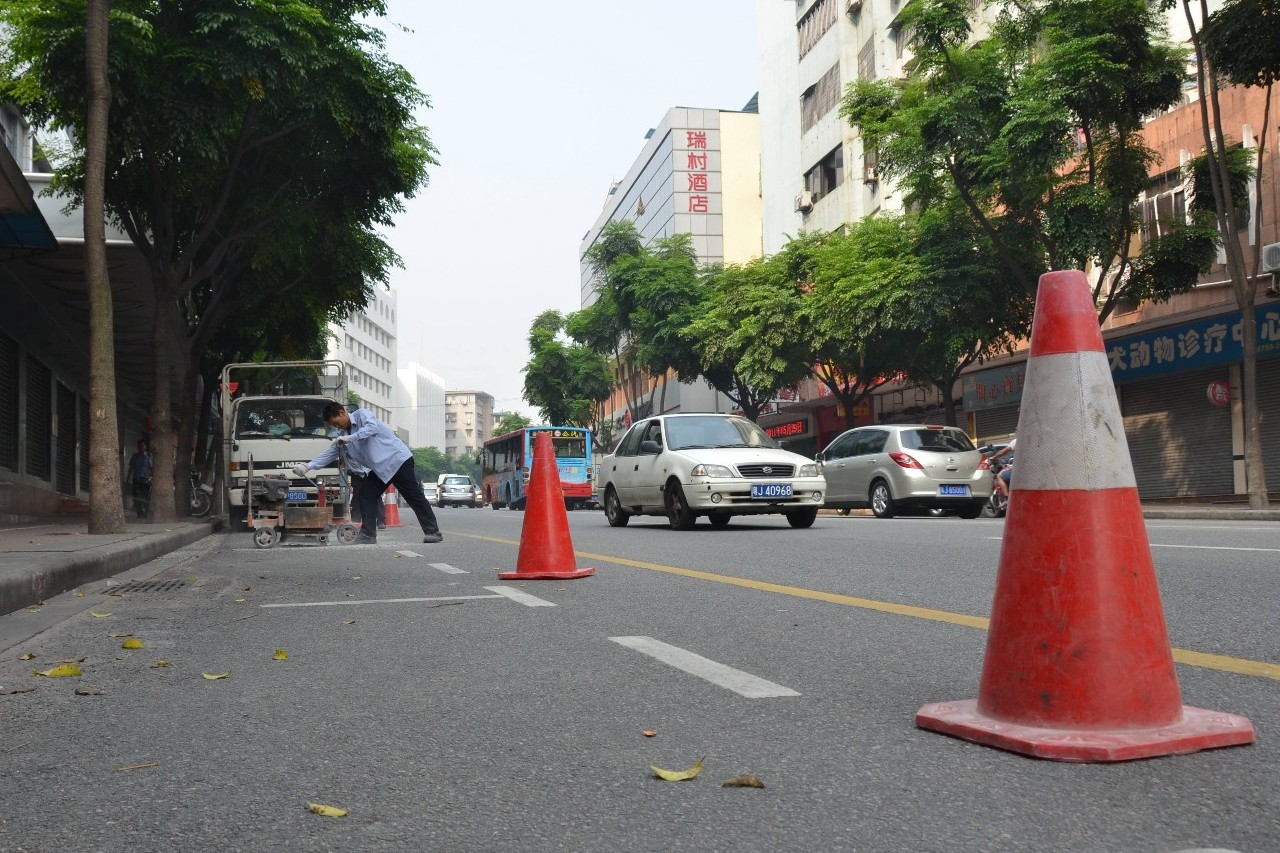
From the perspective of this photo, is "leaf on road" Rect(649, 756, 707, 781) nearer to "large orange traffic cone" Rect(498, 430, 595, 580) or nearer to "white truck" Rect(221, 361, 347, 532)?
"large orange traffic cone" Rect(498, 430, 595, 580)

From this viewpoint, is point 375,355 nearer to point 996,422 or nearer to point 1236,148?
point 996,422

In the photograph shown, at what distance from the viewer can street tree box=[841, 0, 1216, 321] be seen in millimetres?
20812

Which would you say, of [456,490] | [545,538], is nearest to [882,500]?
[545,538]

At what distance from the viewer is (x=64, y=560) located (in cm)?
919

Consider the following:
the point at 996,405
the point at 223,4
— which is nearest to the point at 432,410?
the point at 996,405

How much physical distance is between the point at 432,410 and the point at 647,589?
177254mm

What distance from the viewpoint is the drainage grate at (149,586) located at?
356 inches

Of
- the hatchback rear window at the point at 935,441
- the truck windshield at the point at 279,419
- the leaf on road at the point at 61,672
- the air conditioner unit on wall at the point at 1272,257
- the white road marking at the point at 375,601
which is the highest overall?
the air conditioner unit on wall at the point at 1272,257

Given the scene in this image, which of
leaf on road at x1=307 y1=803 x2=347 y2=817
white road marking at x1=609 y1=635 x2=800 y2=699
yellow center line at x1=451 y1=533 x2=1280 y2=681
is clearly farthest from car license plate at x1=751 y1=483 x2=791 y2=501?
leaf on road at x1=307 y1=803 x2=347 y2=817

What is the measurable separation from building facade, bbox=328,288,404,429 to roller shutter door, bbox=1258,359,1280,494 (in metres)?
95.7

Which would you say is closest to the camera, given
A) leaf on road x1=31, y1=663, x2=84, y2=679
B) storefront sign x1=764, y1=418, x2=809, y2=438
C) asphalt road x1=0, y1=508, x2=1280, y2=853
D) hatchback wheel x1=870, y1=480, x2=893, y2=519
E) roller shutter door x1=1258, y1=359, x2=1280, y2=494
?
asphalt road x1=0, y1=508, x2=1280, y2=853

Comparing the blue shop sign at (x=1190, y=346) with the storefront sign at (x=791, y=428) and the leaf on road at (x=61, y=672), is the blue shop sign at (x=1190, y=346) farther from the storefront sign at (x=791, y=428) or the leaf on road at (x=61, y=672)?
the storefront sign at (x=791, y=428)

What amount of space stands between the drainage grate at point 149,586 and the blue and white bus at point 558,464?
3333cm

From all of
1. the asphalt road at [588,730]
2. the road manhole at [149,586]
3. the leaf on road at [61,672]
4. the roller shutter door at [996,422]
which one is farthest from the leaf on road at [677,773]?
the roller shutter door at [996,422]
